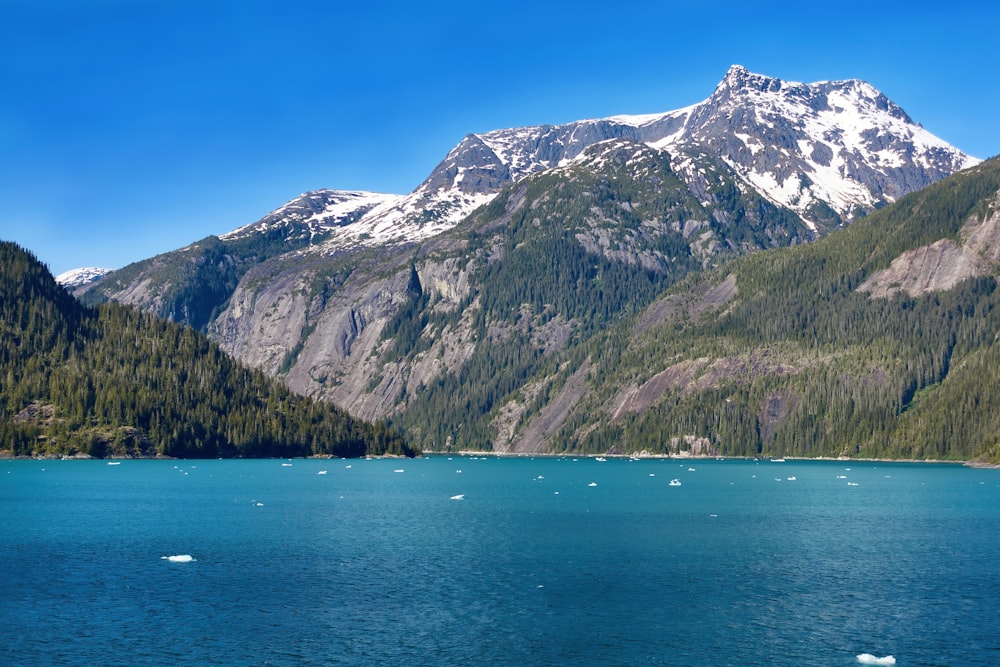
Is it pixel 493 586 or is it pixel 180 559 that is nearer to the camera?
pixel 493 586

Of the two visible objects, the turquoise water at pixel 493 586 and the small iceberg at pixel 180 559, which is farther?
the small iceberg at pixel 180 559

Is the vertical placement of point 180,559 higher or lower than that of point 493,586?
higher

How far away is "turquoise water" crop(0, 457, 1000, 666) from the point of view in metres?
66.1

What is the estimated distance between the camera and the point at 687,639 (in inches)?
2694

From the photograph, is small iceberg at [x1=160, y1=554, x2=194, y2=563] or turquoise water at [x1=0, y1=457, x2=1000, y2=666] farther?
small iceberg at [x1=160, y1=554, x2=194, y2=563]

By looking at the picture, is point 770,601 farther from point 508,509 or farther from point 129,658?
point 508,509

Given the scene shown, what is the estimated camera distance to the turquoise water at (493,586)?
66062 mm

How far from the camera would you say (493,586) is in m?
86.8

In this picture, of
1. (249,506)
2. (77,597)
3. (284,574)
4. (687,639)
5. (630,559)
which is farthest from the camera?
(249,506)

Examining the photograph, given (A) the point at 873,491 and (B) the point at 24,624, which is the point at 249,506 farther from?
(A) the point at 873,491

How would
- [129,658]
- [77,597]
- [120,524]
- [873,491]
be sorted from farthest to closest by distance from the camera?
[873,491] → [120,524] → [77,597] → [129,658]

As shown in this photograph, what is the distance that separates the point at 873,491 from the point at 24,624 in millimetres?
161826

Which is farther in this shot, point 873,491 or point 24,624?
point 873,491

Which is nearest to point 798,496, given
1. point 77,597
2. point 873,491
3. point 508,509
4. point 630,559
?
point 873,491
